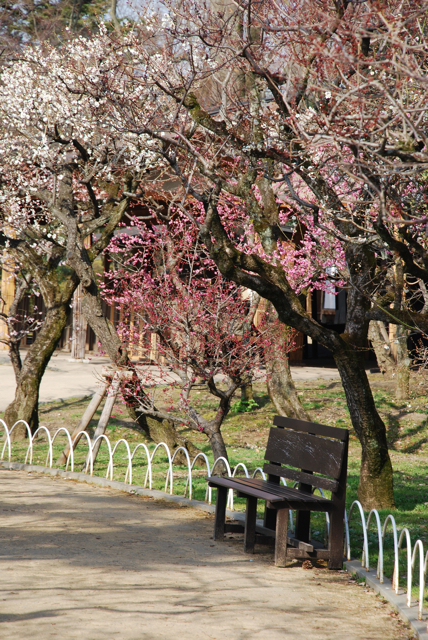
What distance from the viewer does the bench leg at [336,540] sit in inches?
209

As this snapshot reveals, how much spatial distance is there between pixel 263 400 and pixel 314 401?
1.16 meters

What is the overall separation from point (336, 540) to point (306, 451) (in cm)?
77

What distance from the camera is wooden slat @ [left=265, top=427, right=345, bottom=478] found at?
5305mm

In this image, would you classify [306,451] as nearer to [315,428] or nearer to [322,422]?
[315,428]

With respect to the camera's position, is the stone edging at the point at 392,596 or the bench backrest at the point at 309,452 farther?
the bench backrest at the point at 309,452

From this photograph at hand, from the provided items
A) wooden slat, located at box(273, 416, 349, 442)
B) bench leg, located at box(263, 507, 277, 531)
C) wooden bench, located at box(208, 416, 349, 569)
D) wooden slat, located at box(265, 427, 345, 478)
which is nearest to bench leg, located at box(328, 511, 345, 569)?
wooden bench, located at box(208, 416, 349, 569)

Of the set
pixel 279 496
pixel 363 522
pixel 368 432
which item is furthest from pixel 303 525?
pixel 368 432

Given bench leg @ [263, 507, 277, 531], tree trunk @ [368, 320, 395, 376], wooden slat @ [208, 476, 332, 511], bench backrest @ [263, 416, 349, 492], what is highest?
tree trunk @ [368, 320, 395, 376]

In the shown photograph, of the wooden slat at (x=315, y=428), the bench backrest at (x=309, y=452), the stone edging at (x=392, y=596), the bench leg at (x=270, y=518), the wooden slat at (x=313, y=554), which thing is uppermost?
the wooden slat at (x=315, y=428)

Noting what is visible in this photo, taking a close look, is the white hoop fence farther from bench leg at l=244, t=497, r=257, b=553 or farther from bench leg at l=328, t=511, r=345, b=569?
bench leg at l=244, t=497, r=257, b=553

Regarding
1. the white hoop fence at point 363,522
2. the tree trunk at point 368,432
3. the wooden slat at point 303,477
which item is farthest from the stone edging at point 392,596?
the tree trunk at point 368,432

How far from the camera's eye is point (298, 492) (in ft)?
18.6

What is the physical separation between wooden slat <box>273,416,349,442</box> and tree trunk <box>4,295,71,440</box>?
6.35 meters

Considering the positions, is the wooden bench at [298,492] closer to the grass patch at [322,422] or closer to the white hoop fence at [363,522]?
the white hoop fence at [363,522]
